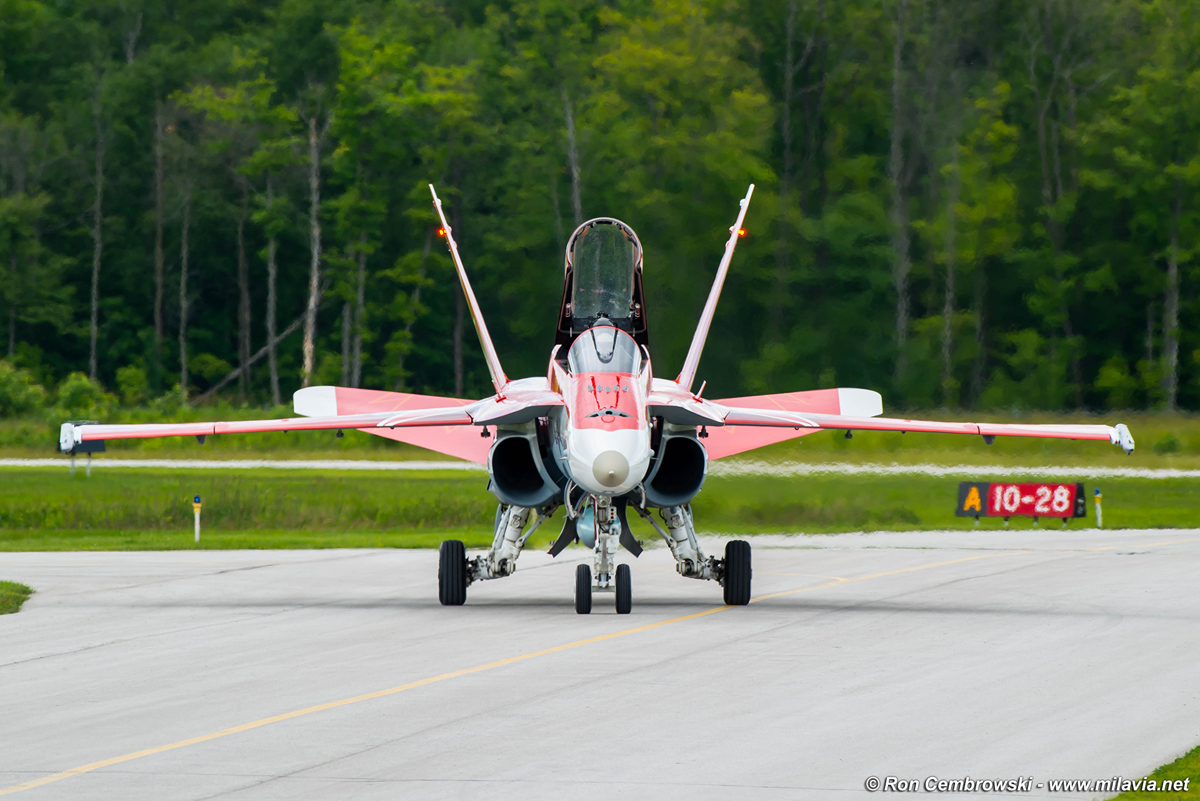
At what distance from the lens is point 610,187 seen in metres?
47.4

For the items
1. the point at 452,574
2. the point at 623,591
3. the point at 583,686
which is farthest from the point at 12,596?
the point at 583,686

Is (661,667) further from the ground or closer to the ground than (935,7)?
closer to the ground

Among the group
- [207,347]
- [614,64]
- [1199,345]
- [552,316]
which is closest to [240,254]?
[207,347]

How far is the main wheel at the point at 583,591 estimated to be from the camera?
51.0 ft

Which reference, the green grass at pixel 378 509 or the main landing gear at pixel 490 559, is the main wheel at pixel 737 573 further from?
the green grass at pixel 378 509

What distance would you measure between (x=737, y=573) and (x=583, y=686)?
5.71m

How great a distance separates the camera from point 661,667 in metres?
12.1

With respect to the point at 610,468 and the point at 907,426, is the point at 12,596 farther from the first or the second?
the point at 907,426

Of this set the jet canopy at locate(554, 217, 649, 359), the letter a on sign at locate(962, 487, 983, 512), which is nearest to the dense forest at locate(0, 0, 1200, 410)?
the letter a on sign at locate(962, 487, 983, 512)

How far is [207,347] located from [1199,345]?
3940 centimetres

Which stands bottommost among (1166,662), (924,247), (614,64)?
(1166,662)

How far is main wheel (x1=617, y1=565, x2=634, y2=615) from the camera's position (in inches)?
606

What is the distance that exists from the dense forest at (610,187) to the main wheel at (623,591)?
1511 cm

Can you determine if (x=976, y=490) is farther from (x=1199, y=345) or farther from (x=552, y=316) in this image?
(x=1199, y=345)
